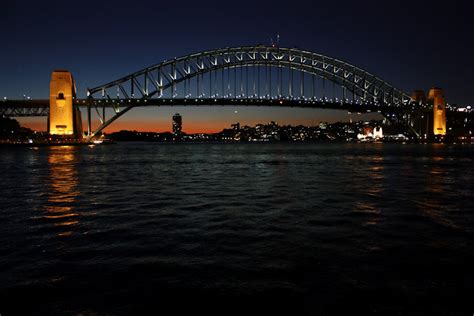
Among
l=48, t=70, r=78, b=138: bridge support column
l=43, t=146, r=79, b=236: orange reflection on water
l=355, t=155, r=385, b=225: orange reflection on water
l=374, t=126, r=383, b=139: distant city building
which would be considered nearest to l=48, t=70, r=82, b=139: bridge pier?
l=48, t=70, r=78, b=138: bridge support column

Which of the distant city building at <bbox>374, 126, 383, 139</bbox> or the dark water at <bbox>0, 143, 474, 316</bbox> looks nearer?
the dark water at <bbox>0, 143, 474, 316</bbox>

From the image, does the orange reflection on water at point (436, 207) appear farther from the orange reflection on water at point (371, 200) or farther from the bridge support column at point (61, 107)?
the bridge support column at point (61, 107)

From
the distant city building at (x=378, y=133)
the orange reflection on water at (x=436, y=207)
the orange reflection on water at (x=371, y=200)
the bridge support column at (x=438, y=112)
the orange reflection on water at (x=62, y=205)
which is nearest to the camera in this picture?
the orange reflection on water at (x=62, y=205)

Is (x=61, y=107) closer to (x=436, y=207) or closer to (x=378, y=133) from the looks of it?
(x=436, y=207)

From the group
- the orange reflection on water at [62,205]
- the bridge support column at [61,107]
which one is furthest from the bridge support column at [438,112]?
the orange reflection on water at [62,205]

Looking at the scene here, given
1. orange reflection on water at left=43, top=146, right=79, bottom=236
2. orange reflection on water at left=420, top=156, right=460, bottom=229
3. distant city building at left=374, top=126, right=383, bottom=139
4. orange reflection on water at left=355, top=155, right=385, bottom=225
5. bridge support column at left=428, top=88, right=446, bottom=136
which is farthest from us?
distant city building at left=374, top=126, right=383, bottom=139

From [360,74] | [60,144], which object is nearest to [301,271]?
[60,144]

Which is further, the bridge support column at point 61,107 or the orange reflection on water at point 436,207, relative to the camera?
the bridge support column at point 61,107

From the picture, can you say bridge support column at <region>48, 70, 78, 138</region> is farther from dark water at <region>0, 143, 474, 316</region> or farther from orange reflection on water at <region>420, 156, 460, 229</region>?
orange reflection on water at <region>420, 156, 460, 229</region>

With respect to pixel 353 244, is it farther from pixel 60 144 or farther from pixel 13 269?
pixel 60 144

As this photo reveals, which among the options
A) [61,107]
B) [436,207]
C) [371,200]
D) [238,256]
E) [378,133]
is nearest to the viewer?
[238,256]

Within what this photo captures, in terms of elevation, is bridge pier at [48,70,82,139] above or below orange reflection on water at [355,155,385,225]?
above

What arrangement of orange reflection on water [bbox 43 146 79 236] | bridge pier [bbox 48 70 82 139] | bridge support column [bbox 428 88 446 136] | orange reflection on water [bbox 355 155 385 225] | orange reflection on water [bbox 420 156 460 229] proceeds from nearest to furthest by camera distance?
orange reflection on water [bbox 43 146 79 236]
orange reflection on water [bbox 420 156 460 229]
orange reflection on water [bbox 355 155 385 225]
bridge pier [bbox 48 70 82 139]
bridge support column [bbox 428 88 446 136]

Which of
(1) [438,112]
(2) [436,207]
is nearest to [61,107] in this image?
(2) [436,207]
